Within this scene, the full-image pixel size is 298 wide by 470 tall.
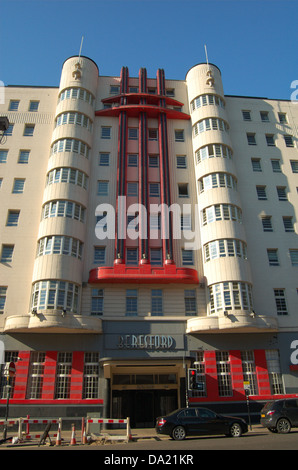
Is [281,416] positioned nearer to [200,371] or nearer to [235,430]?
[235,430]

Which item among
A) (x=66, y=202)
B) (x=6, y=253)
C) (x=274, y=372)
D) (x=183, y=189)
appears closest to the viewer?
(x=274, y=372)

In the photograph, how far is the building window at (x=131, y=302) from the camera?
96.7 ft

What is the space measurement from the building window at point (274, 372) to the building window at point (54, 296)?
643 inches

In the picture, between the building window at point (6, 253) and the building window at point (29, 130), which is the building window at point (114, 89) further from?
the building window at point (6, 253)

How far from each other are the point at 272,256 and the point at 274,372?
33.3 feet

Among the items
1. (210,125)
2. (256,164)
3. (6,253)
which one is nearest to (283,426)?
(6,253)

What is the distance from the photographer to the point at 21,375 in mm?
26891

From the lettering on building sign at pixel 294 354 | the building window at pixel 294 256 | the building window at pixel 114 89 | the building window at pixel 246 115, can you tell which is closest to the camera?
the lettering on building sign at pixel 294 354

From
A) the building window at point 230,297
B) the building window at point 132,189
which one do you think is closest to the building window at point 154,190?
the building window at point 132,189

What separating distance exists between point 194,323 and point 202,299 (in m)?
2.89

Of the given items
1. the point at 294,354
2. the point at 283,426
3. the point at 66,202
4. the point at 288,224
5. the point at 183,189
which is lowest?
the point at 283,426
